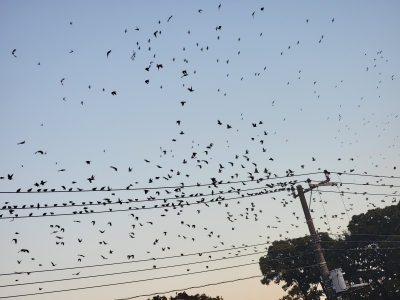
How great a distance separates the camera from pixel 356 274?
204 ft

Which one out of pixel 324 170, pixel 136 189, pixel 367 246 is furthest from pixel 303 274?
pixel 136 189

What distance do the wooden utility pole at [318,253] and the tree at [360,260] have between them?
25279mm

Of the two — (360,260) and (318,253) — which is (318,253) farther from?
(360,260)

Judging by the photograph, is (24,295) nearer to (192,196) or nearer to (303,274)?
(192,196)

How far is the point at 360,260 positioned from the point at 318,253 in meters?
35.8

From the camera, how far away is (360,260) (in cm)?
6272

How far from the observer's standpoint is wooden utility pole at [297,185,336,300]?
29.9m

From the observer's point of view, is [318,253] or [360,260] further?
[360,260]

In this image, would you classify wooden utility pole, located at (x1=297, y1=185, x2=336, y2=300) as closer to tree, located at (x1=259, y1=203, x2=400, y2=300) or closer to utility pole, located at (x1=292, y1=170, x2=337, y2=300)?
utility pole, located at (x1=292, y1=170, x2=337, y2=300)

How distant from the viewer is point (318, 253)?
30.3m

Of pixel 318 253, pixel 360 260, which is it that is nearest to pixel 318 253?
pixel 318 253

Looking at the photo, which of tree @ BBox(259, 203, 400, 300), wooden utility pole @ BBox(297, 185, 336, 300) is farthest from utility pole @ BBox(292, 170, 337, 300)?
tree @ BBox(259, 203, 400, 300)

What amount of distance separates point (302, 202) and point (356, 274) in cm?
3563

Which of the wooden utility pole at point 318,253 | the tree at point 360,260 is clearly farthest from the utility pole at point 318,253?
the tree at point 360,260
